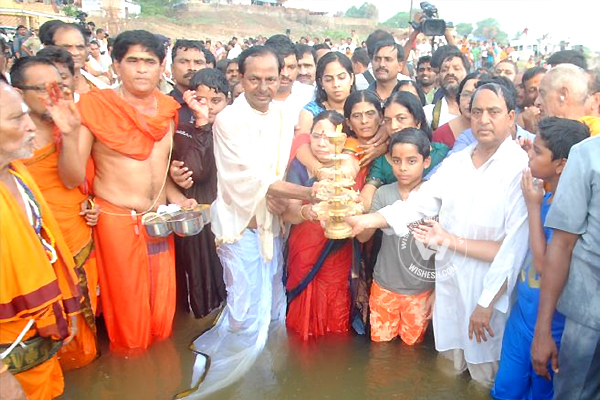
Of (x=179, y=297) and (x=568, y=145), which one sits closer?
(x=568, y=145)

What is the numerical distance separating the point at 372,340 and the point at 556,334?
144cm

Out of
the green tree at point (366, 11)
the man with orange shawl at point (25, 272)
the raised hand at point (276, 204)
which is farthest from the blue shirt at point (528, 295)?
the green tree at point (366, 11)

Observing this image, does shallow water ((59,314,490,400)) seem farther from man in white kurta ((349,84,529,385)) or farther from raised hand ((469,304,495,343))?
raised hand ((469,304,495,343))

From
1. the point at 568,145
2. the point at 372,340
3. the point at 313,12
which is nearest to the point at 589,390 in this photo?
the point at 568,145

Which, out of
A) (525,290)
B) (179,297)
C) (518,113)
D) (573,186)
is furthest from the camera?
(518,113)

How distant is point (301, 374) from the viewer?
3.57 meters

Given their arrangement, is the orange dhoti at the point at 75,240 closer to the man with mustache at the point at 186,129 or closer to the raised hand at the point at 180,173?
the raised hand at the point at 180,173

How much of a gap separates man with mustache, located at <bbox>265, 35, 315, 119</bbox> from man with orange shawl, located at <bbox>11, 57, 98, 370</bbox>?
1.99m

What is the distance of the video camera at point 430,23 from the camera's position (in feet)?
24.0

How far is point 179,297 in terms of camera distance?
4473 millimetres

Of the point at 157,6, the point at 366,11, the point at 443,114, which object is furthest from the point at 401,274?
the point at 366,11

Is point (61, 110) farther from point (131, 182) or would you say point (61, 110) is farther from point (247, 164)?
point (247, 164)

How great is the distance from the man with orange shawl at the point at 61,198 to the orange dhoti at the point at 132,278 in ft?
0.30

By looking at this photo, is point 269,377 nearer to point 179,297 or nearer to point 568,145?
point 179,297
